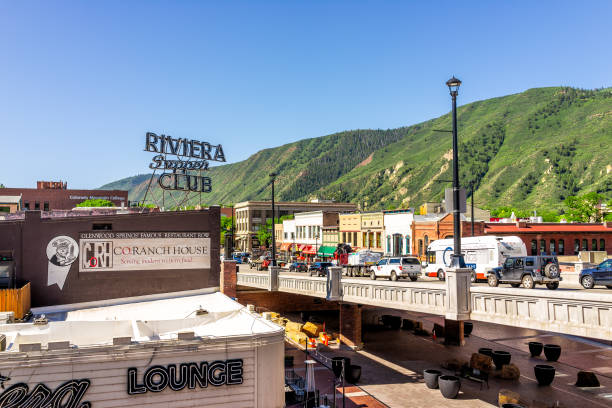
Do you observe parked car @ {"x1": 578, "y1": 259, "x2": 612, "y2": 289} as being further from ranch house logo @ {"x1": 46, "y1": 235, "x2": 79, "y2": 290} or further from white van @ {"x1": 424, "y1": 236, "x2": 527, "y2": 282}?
ranch house logo @ {"x1": 46, "y1": 235, "x2": 79, "y2": 290}

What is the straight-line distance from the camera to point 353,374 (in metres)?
27.3

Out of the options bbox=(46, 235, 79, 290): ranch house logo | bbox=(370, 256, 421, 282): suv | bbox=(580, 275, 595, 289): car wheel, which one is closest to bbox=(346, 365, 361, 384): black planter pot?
bbox=(370, 256, 421, 282): suv

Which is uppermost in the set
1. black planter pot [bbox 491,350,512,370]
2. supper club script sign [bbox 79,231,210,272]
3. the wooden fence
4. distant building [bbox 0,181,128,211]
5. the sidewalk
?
distant building [bbox 0,181,128,211]

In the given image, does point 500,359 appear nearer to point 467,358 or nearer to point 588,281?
point 467,358

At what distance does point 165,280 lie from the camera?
29.8m

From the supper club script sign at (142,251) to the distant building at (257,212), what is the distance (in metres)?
91.3

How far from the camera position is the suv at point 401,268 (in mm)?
37656

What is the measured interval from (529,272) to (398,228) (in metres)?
35.9

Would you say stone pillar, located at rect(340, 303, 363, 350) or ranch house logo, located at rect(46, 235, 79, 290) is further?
stone pillar, located at rect(340, 303, 363, 350)

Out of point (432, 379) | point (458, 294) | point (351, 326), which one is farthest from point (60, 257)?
point (432, 379)

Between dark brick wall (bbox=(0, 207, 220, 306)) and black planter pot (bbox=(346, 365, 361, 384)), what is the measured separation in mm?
9707

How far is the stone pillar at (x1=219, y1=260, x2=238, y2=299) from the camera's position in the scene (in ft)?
124

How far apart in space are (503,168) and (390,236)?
5897 inches

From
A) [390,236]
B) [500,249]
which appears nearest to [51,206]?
[390,236]
